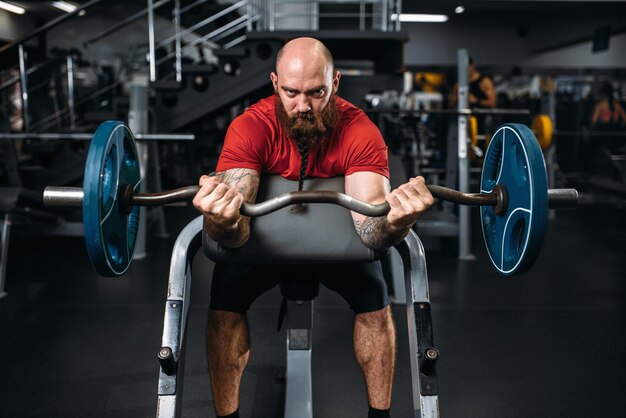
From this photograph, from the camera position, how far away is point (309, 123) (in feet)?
3.73

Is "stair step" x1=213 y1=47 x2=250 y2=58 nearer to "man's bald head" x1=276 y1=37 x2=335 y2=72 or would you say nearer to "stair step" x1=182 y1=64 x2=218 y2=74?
"stair step" x1=182 y1=64 x2=218 y2=74

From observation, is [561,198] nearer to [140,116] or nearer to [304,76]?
[304,76]

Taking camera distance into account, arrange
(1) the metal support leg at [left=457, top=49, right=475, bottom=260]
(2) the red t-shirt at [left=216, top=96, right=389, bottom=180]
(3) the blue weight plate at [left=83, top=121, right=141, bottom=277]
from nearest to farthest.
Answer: (3) the blue weight plate at [left=83, top=121, right=141, bottom=277] → (2) the red t-shirt at [left=216, top=96, right=389, bottom=180] → (1) the metal support leg at [left=457, top=49, right=475, bottom=260]

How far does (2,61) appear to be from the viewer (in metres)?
5.25

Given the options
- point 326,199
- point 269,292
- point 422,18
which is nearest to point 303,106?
point 326,199

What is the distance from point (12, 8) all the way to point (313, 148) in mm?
7786

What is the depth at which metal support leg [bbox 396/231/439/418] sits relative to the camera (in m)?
1.11

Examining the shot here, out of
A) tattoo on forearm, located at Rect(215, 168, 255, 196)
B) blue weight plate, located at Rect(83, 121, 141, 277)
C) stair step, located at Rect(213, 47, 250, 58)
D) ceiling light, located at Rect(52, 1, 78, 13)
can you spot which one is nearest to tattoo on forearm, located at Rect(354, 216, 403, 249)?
tattoo on forearm, located at Rect(215, 168, 255, 196)

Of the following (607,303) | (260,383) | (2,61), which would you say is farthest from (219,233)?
(2,61)

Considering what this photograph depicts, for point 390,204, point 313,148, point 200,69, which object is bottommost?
point 390,204

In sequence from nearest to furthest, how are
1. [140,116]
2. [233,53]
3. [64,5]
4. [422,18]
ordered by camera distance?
[140,116] < [233,53] < [64,5] < [422,18]

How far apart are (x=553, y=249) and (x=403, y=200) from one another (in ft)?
8.95

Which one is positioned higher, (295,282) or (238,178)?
(238,178)

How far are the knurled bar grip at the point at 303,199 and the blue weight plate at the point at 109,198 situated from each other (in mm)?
46
